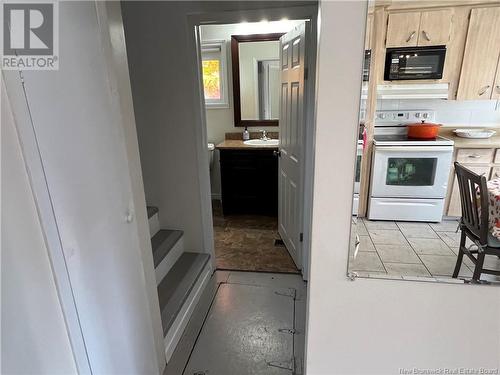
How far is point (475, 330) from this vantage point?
0.92 metres

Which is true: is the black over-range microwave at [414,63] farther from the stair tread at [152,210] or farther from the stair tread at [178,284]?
the stair tread at [152,210]

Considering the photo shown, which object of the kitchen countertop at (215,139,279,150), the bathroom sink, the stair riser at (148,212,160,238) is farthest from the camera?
the bathroom sink

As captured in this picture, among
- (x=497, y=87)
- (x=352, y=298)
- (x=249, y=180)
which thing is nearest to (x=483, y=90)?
(x=497, y=87)

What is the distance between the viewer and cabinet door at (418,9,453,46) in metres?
0.77

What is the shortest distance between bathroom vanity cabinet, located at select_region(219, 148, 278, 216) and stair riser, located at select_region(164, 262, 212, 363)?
1.15 m

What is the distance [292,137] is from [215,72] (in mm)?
1805

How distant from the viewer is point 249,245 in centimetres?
301

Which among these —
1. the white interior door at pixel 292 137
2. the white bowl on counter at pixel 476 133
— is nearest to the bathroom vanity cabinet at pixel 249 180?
the white interior door at pixel 292 137

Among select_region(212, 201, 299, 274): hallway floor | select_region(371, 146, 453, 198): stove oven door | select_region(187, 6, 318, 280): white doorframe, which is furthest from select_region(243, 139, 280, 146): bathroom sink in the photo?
select_region(371, 146, 453, 198): stove oven door

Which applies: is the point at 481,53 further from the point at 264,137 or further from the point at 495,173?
the point at 264,137

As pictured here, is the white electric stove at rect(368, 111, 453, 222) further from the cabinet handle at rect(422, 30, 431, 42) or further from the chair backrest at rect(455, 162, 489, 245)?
the cabinet handle at rect(422, 30, 431, 42)

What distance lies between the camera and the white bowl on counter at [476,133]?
81 centimetres

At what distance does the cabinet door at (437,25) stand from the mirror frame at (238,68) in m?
2.80

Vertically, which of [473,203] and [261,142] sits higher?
[473,203]
